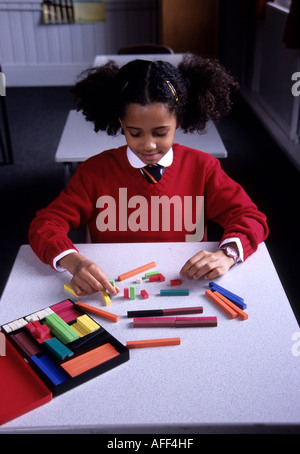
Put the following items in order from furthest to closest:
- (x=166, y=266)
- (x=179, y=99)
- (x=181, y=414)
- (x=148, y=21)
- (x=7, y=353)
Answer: (x=148, y=21)
(x=179, y=99)
(x=166, y=266)
(x=7, y=353)
(x=181, y=414)

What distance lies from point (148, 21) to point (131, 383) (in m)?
5.09

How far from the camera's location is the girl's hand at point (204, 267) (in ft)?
3.65

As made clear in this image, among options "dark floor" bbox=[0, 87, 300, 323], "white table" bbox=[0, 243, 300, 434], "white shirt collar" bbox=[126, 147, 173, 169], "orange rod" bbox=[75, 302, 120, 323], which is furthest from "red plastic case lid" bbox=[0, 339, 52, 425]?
"dark floor" bbox=[0, 87, 300, 323]

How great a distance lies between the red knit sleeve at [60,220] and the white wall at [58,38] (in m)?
4.34

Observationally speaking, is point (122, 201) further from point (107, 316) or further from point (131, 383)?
point (131, 383)

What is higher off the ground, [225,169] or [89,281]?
[89,281]

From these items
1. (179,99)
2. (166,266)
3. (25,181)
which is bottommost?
(25,181)

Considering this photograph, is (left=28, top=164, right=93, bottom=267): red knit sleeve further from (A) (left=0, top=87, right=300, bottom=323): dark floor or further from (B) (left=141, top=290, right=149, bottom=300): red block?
(A) (left=0, top=87, right=300, bottom=323): dark floor

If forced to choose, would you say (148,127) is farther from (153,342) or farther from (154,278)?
(153,342)

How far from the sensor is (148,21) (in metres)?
5.25

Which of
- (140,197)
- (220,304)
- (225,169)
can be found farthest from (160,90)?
(225,169)

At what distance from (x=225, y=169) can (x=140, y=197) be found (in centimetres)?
220

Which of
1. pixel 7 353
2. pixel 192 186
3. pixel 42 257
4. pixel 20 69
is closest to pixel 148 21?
pixel 20 69

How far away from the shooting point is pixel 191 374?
848mm
